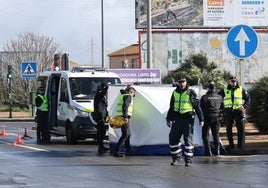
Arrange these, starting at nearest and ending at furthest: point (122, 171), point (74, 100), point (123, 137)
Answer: point (122, 171) < point (123, 137) < point (74, 100)

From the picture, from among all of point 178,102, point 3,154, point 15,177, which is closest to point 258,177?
point 178,102

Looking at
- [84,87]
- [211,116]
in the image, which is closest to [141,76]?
[84,87]

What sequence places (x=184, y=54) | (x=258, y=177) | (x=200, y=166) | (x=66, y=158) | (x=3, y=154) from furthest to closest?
1. (x=184, y=54)
2. (x=3, y=154)
3. (x=66, y=158)
4. (x=200, y=166)
5. (x=258, y=177)

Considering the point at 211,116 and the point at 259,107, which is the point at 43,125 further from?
the point at 211,116

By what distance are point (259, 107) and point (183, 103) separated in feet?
23.8

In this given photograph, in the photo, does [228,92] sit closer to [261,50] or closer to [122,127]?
[122,127]

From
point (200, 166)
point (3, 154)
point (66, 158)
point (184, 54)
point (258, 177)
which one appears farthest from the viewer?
point (184, 54)

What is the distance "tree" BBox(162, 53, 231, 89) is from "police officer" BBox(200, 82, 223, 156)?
42.4ft

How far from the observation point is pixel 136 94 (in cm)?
1752

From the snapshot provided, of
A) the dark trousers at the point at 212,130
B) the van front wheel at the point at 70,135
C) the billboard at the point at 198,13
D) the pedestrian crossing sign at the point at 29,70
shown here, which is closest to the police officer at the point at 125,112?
the dark trousers at the point at 212,130

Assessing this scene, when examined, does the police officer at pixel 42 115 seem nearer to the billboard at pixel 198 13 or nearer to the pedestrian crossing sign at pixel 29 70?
the pedestrian crossing sign at pixel 29 70

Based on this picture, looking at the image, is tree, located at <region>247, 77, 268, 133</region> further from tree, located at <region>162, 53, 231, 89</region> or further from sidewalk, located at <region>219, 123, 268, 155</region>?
tree, located at <region>162, 53, 231, 89</region>

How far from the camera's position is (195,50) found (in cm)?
4306

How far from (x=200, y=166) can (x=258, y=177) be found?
212cm
